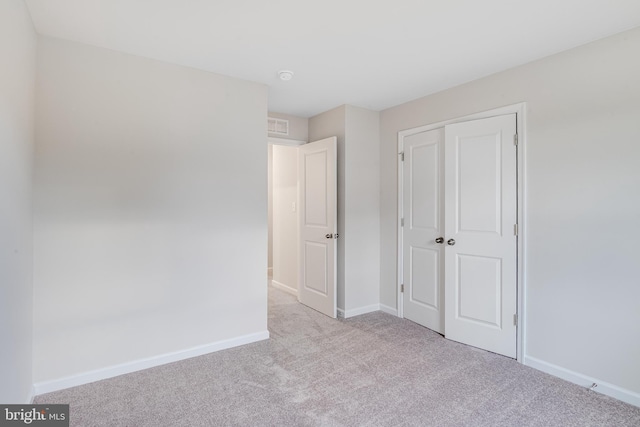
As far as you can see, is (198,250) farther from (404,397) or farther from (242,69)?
(404,397)

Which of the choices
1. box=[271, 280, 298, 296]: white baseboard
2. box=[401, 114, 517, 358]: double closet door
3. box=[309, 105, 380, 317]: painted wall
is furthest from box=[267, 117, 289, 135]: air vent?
box=[271, 280, 298, 296]: white baseboard

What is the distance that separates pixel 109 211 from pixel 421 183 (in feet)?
9.35

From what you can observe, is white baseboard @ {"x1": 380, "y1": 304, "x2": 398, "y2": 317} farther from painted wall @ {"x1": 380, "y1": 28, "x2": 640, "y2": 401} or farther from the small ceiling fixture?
the small ceiling fixture

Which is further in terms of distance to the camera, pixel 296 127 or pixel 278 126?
pixel 296 127

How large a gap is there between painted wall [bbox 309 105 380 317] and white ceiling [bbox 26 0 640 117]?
2.88ft

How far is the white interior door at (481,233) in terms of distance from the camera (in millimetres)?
2684

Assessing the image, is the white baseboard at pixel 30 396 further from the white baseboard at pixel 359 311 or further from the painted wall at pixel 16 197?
the white baseboard at pixel 359 311

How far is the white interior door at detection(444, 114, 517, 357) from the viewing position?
2684mm

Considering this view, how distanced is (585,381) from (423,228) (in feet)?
5.65

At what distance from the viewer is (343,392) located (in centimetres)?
219

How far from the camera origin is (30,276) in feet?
6.70

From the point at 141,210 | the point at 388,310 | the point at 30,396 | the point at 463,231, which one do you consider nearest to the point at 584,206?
the point at 463,231

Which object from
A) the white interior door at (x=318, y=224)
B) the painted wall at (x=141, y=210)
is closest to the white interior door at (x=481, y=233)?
the white interior door at (x=318, y=224)

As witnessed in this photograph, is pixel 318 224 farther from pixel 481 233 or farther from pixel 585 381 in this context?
pixel 585 381
